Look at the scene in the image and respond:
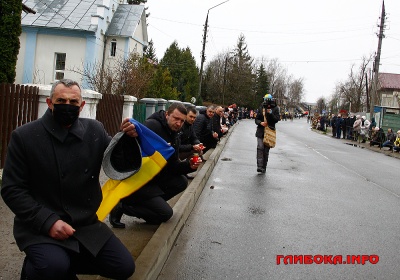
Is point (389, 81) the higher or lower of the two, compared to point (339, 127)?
higher

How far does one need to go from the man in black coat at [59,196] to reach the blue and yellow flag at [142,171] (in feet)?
2.13

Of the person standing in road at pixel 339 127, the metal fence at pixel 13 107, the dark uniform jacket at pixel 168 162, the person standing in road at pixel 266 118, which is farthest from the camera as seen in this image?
the person standing in road at pixel 339 127

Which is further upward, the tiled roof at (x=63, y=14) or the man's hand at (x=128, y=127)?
the tiled roof at (x=63, y=14)

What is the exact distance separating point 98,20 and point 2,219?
29010 millimetres

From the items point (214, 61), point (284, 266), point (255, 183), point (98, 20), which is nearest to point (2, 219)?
point (284, 266)

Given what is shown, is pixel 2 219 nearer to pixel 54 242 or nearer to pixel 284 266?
pixel 54 242

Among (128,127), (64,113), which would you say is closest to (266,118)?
(128,127)

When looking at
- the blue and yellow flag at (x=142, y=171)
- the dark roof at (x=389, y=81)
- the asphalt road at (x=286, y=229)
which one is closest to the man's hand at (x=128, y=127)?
the blue and yellow flag at (x=142, y=171)

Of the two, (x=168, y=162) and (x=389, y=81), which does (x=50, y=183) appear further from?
(x=389, y=81)

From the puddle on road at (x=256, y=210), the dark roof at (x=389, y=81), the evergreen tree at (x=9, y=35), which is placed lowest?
the puddle on road at (x=256, y=210)

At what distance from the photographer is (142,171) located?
4719mm

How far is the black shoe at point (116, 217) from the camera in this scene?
5.77m

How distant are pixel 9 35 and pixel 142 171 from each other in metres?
8.32

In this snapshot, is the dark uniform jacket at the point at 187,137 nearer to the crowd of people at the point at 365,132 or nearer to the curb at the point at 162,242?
the curb at the point at 162,242
